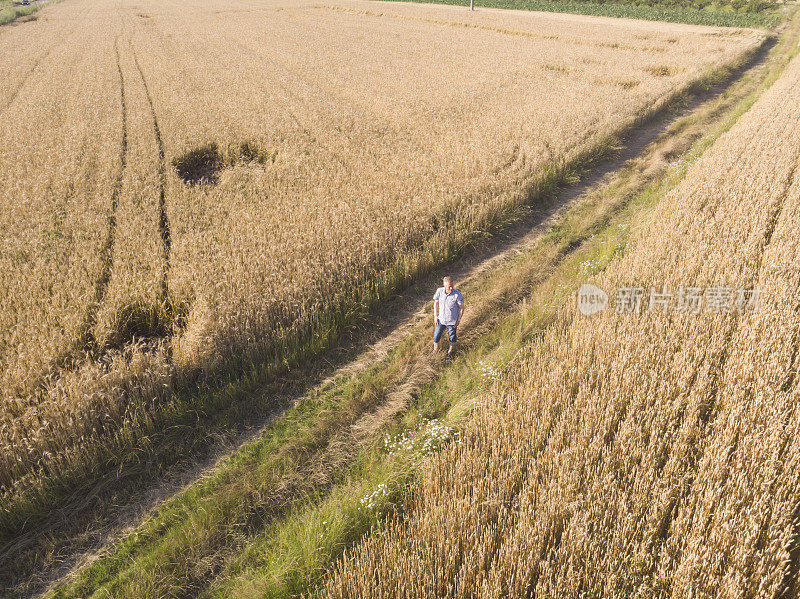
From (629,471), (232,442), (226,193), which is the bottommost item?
(232,442)

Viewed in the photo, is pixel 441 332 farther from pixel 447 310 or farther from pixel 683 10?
pixel 683 10

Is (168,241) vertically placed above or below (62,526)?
above

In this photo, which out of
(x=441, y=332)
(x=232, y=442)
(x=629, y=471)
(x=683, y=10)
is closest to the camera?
(x=629, y=471)

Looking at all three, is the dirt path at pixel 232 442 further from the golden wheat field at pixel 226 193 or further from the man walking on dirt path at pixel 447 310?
the man walking on dirt path at pixel 447 310

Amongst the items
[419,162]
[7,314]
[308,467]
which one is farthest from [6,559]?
[419,162]

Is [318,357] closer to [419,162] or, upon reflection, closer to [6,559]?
[6,559]

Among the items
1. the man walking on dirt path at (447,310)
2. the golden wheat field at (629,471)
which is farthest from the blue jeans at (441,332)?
the golden wheat field at (629,471)

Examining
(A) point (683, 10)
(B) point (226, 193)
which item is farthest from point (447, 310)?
(A) point (683, 10)
